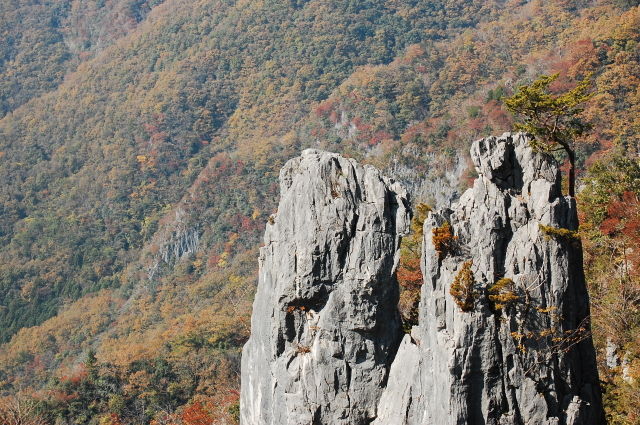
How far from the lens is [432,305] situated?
1180cm

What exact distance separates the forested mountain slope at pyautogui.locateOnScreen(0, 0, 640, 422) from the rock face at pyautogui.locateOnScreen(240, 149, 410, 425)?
851 centimetres

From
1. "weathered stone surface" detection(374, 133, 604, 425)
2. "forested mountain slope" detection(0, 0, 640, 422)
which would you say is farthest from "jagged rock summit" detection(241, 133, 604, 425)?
"forested mountain slope" detection(0, 0, 640, 422)

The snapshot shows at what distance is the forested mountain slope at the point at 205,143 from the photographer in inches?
1772

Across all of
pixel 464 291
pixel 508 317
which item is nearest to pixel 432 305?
pixel 464 291

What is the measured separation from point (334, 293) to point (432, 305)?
2.35 m

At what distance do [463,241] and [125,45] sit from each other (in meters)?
145

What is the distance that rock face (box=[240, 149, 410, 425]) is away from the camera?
1309 cm

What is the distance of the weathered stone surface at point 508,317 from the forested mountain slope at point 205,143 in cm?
672

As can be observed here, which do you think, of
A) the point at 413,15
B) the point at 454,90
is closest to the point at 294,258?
the point at 454,90

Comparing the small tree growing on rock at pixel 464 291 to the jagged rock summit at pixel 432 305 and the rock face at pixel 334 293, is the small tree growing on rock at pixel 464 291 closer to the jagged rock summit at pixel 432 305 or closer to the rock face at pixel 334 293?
the jagged rock summit at pixel 432 305

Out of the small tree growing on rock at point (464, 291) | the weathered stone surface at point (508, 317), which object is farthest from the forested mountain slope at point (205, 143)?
the small tree growing on rock at point (464, 291)

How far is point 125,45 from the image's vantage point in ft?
469

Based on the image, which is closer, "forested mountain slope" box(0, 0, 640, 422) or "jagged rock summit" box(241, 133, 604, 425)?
"jagged rock summit" box(241, 133, 604, 425)

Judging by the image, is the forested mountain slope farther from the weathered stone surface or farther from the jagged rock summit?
the jagged rock summit
